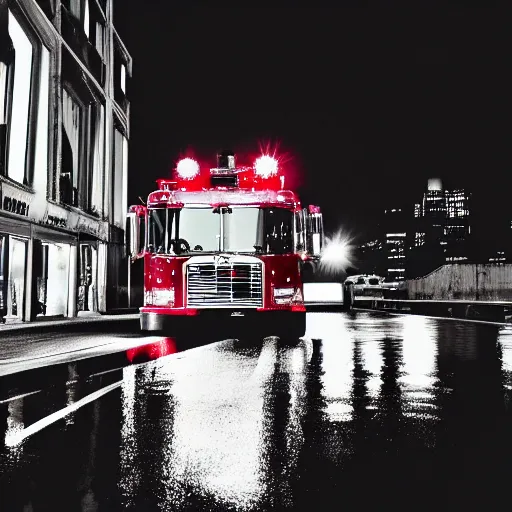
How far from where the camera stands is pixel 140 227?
55.3ft

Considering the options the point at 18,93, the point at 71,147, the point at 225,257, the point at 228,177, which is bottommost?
the point at 225,257

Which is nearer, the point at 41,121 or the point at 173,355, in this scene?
the point at 173,355

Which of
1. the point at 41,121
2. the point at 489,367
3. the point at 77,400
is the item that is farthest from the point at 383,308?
the point at 77,400

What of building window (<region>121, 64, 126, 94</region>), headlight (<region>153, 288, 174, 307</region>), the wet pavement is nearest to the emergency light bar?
headlight (<region>153, 288, 174, 307</region>)

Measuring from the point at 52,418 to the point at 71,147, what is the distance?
78.5ft

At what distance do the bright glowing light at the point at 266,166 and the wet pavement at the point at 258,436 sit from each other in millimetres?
5521

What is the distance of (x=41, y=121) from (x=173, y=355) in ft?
48.0

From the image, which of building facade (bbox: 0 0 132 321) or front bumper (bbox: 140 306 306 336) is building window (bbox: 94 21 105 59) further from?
front bumper (bbox: 140 306 306 336)

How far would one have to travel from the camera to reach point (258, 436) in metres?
7.10

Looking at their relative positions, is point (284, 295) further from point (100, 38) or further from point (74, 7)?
point (100, 38)

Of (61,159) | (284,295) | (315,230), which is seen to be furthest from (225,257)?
(61,159)

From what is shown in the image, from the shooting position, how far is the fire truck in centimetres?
1670

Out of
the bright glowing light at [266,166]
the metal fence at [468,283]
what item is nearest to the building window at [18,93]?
the bright glowing light at [266,166]

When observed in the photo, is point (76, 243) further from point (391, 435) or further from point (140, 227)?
point (391, 435)
